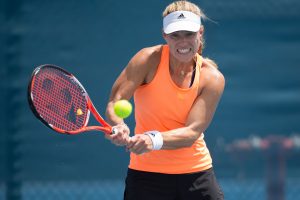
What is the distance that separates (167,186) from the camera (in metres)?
3.27

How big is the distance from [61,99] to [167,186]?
670 mm

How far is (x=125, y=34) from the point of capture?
17.2 feet

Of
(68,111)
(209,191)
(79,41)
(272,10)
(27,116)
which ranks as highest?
(272,10)

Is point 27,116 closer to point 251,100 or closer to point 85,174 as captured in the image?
point 85,174

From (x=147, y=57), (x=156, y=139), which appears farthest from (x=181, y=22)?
(x=156, y=139)

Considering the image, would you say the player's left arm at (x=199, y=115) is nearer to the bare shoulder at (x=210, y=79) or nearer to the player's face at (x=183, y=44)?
the bare shoulder at (x=210, y=79)

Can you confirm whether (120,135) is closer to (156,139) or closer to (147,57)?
(156,139)

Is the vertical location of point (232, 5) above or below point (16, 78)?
above

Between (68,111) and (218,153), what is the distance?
204cm

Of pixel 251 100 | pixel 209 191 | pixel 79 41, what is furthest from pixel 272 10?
pixel 209 191

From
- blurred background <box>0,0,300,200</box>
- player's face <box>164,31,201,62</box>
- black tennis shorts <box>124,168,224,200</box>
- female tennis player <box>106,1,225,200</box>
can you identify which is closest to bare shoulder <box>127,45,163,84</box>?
female tennis player <box>106,1,225,200</box>

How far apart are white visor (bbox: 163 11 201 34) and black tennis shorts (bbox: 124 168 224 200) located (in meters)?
0.69

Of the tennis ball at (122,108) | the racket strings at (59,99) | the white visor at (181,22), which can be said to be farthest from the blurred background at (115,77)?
the tennis ball at (122,108)

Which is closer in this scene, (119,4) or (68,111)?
(68,111)
